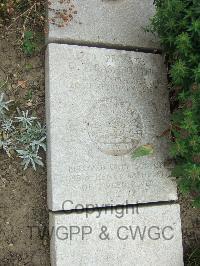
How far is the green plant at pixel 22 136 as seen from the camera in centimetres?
253

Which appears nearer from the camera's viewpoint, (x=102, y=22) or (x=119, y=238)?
(x=119, y=238)

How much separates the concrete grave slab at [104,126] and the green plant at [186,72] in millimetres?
220

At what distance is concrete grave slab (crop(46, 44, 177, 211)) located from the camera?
2.46 m

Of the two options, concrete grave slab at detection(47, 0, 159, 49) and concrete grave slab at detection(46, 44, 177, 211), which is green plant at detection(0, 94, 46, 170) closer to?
concrete grave slab at detection(46, 44, 177, 211)

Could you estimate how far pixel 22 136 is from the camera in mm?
2561

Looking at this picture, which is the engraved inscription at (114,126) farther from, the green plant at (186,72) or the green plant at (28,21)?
the green plant at (28,21)

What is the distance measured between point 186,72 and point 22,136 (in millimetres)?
1051

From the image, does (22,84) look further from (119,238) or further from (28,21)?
(119,238)

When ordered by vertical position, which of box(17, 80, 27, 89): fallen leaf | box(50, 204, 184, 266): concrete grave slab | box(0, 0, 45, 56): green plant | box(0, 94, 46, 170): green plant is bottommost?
box(50, 204, 184, 266): concrete grave slab

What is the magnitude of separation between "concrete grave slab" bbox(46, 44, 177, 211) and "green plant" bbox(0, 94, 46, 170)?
101 millimetres

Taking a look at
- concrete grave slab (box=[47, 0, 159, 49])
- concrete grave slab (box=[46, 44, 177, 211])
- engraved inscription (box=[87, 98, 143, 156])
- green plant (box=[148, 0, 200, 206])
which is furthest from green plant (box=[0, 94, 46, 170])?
green plant (box=[148, 0, 200, 206])

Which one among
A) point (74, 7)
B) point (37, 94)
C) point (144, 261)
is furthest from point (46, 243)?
point (74, 7)

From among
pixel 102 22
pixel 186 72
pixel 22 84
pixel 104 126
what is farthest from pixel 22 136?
pixel 186 72

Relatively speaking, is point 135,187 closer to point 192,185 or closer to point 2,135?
point 192,185
